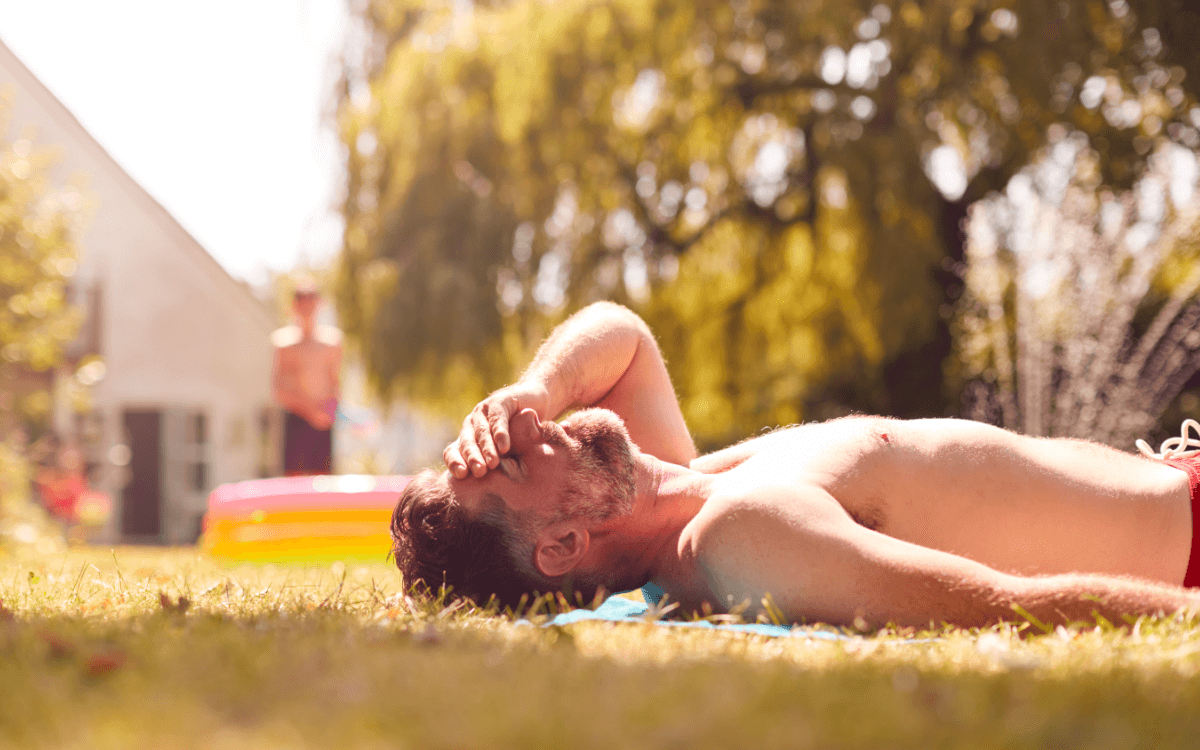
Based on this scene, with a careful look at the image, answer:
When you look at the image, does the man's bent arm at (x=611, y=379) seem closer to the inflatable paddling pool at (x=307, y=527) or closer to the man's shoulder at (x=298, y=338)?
the inflatable paddling pool at (x=307, y=527)

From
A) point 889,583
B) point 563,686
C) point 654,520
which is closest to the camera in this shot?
point 563,686

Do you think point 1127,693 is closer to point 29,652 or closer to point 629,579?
point 629,579

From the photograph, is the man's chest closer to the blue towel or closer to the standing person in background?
the blue towel

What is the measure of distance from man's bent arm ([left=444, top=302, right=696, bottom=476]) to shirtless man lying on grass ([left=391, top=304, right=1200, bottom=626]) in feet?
0.45

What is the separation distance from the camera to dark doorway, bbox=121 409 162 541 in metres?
16.9

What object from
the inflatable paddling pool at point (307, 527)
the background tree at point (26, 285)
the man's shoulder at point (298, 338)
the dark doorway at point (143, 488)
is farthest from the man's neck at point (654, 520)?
the dark doorway at point (143, 488)

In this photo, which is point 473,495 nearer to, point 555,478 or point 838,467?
point 555,478

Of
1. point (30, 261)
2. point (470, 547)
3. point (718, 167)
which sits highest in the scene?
point (718, 167)

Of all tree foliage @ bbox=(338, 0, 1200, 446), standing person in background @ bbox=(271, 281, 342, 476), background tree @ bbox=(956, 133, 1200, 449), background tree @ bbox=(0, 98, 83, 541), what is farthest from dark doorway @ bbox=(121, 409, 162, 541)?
background tree @ bbox=(956, 133, 1200, 449)

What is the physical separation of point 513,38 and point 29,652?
37.9 ft

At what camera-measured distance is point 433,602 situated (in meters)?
2.49

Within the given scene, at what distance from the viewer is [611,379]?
3.15 meters

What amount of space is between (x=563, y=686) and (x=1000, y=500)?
4.72 ft

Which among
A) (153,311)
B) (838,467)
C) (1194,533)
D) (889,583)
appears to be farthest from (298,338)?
(153,311)
